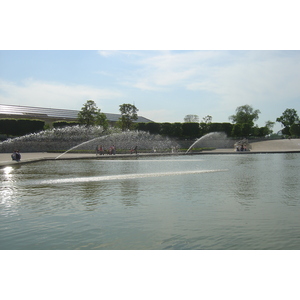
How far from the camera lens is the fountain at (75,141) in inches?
1642

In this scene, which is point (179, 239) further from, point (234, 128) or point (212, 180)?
point (234, 128)

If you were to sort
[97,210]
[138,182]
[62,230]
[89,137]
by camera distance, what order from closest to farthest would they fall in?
1. [62,230]
2. [97,210]
3. [138,182]
4. [89,137]

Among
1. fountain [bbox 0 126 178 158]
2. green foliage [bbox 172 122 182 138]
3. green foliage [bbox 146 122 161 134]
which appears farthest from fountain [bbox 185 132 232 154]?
green foliage [bbox 146 122 161 134]

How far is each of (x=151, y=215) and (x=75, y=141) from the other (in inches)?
1561

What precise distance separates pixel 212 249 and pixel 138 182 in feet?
24.2

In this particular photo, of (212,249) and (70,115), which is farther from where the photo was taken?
(70,115)

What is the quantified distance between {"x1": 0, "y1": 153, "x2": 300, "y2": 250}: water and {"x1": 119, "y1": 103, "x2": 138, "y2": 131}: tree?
45978mm

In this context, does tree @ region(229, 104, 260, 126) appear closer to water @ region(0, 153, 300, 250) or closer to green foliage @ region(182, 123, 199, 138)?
green foliage @ region(182, 123, 199, 138)

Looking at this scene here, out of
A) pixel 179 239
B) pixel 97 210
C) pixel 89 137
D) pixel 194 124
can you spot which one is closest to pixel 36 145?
pixel 89 137

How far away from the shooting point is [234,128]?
63.2m

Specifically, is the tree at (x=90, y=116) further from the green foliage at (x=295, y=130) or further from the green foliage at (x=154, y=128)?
the green foliage at (x=295, y=130)

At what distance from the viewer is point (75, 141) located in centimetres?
4591

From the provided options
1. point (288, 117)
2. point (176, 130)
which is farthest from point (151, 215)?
point (288, 117)

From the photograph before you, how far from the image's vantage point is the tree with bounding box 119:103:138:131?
5794cm
